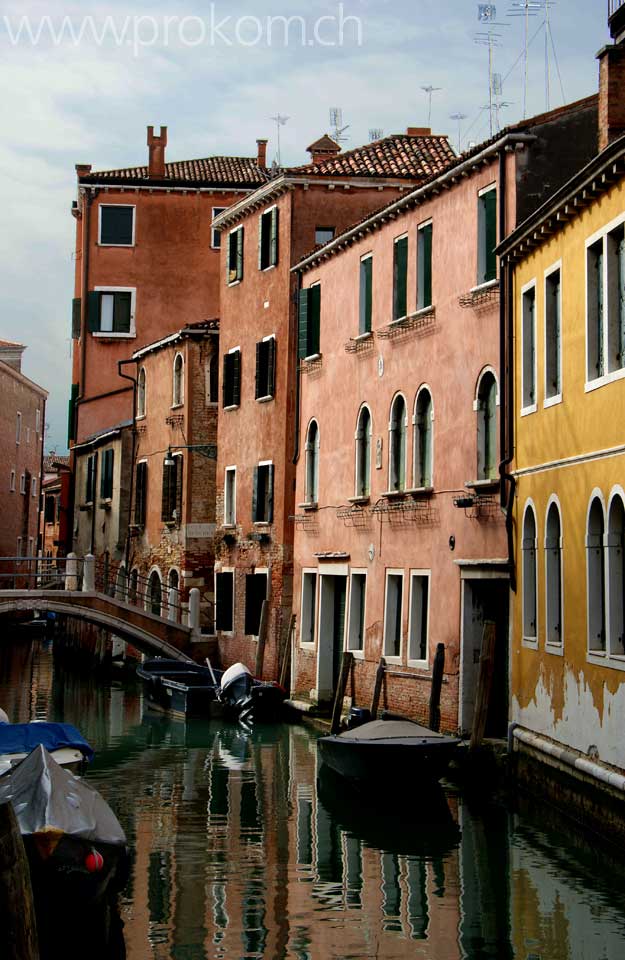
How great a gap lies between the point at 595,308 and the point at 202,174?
2518 centimetres

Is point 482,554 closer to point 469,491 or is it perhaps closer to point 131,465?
point 469,491

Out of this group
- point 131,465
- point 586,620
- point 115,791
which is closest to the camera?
point 586,620

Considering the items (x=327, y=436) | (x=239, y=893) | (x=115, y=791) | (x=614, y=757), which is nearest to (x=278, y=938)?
(x=239, y=893)

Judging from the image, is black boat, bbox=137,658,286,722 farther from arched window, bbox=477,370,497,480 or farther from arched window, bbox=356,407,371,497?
arched window, bbox=477,370,497,480

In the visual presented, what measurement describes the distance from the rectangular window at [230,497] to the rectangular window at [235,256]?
3.61 meters

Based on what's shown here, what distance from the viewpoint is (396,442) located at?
2072cm

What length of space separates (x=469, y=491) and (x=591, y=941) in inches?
319

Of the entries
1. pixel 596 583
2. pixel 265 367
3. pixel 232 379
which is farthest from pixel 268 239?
pixel 596 583

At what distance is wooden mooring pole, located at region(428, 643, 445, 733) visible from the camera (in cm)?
1789

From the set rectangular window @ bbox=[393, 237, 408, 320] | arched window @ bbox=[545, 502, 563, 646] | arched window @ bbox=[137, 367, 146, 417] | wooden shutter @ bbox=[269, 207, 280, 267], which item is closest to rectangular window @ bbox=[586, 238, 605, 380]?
arched window @ bbox=[545, 502, 563, 646]

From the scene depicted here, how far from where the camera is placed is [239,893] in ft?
37.9

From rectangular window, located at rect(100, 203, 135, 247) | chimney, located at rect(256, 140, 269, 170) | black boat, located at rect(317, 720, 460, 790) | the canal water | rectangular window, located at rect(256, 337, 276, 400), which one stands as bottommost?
the canal water

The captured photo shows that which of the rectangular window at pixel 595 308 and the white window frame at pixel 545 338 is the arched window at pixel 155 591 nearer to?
the white window frame at pixel 545 338

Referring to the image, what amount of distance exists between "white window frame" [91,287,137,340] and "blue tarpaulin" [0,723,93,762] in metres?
22.9
